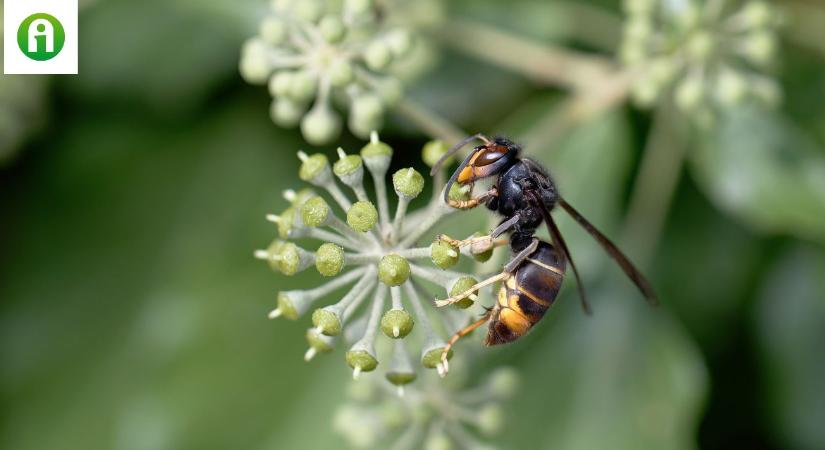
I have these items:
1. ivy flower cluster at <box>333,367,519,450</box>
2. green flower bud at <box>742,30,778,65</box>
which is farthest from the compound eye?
green flower bud at <box>742,30,778,65</box>

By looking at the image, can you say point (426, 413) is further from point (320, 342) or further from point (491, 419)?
point (320, 342)

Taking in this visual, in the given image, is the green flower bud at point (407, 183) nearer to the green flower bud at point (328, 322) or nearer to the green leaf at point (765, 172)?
the green flower bud at point (328, 322)

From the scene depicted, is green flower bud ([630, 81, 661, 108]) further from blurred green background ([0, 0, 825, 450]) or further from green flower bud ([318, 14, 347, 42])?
green flower bud ([318, 14, 347, 42])

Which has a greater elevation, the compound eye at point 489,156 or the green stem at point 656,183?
the compound eye at point 489,156

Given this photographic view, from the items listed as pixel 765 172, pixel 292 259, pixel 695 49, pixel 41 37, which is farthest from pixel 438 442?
pixel 41 37

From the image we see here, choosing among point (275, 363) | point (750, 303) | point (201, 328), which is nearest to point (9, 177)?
point (201, 328)

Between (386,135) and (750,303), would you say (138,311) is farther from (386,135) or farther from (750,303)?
(750,303)

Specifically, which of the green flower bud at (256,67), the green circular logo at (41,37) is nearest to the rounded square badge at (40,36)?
the green circular logo at (41,37)
